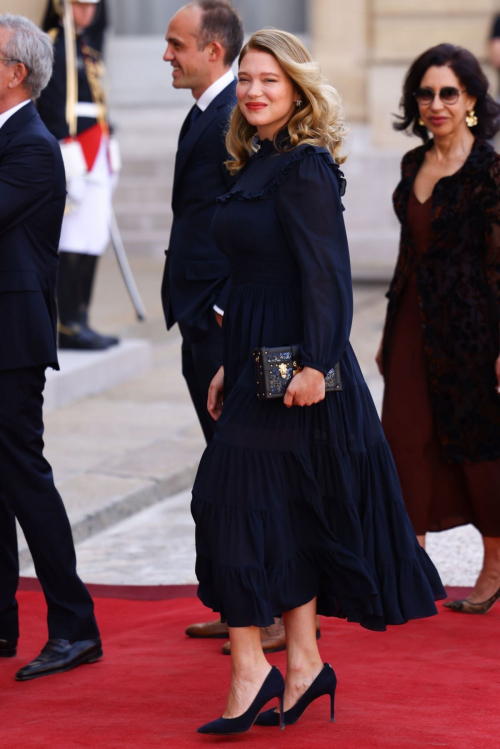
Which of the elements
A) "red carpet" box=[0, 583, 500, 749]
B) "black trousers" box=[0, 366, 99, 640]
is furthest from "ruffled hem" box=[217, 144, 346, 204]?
"red carpet" box=[0, 583, 500, 749]

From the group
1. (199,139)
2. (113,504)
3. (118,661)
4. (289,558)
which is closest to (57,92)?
(113,504)

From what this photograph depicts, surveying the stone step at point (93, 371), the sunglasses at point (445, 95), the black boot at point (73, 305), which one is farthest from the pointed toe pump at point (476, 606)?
the black boot at point (73, 305)

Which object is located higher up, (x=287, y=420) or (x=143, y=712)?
(x=287, y=420)

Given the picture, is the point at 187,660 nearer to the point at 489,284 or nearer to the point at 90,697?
the point at 90,697

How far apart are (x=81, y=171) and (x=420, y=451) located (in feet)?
14.8

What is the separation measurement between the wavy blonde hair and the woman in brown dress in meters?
1.07

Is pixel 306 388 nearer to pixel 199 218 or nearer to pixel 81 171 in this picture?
pixel 199 218

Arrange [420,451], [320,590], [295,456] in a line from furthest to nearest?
[420,451], [320,590], [295,456]

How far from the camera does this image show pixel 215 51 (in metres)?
4.46

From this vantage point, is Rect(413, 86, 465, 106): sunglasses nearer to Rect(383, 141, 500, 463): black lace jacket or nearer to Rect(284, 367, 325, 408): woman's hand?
Rect(383, 141, 500, 463): black lace jacket

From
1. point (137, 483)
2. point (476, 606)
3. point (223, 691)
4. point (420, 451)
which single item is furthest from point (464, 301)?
point (137, 483)

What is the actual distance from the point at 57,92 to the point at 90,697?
527cm

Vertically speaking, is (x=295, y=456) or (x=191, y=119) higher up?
(x=191, y=119)

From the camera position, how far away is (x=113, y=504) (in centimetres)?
613
